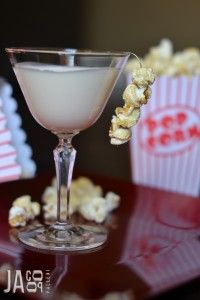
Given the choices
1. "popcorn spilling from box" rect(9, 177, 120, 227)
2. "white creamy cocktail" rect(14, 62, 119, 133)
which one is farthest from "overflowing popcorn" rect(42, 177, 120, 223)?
"white creamy cocktail" rect(14, 62, 119, 133)

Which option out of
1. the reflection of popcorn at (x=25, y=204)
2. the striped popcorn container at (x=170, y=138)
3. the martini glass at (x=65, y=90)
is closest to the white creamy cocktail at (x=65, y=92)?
the martini glass at (x=65, y=90)

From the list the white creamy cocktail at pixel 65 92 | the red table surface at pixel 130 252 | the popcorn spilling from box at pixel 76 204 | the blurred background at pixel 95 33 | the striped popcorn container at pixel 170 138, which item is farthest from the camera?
the blurred background at pixel 95 33

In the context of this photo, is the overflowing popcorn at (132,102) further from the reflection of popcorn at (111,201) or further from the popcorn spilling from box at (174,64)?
the popcorn spilling from box at (174,64)

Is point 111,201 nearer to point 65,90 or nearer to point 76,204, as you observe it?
point 76,204

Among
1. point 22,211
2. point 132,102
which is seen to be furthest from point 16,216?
point 132,102

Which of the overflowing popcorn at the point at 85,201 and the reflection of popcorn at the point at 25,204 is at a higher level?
the reflection of popcorn at the point at 25,204

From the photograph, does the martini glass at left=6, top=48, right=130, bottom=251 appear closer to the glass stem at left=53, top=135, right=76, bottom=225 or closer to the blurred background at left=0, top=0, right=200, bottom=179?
the glass stem at left=53, top=135, right=76, bottom=225
